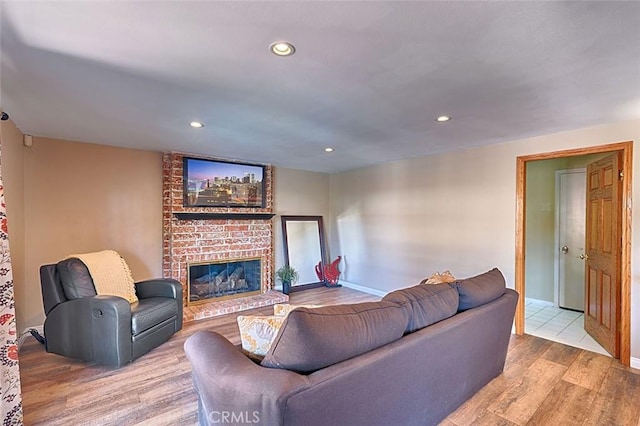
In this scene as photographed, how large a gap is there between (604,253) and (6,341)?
202 inches

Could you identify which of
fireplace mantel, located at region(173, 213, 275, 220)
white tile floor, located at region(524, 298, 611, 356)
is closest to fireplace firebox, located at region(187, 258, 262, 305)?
fireplace mantel, located at region(173, 213, 275, 220)

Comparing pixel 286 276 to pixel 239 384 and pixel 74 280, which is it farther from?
pixel 239 384

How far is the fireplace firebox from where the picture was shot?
4.49 meters

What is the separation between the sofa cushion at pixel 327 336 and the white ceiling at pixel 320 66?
1.38 m

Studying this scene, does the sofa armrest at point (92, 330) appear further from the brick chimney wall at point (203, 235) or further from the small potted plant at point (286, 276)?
the small potted plant at point (286, 276)

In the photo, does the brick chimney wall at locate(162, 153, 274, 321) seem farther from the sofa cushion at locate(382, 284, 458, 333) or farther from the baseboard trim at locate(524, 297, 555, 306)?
the baseboard trim at locate(524, 297, 555, 306)

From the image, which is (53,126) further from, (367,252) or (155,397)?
(367,252)

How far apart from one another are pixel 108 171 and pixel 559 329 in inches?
240

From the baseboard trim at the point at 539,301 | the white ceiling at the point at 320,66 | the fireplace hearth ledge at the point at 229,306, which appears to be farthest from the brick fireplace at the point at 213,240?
the baseboard trim at the point at 539,301

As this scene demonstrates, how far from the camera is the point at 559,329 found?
366cm

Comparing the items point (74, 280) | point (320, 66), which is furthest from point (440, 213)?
point (74, 280)

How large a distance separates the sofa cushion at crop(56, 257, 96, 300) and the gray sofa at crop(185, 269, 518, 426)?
6.62 ft

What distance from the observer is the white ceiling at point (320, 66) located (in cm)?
133

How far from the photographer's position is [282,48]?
1.60 m
